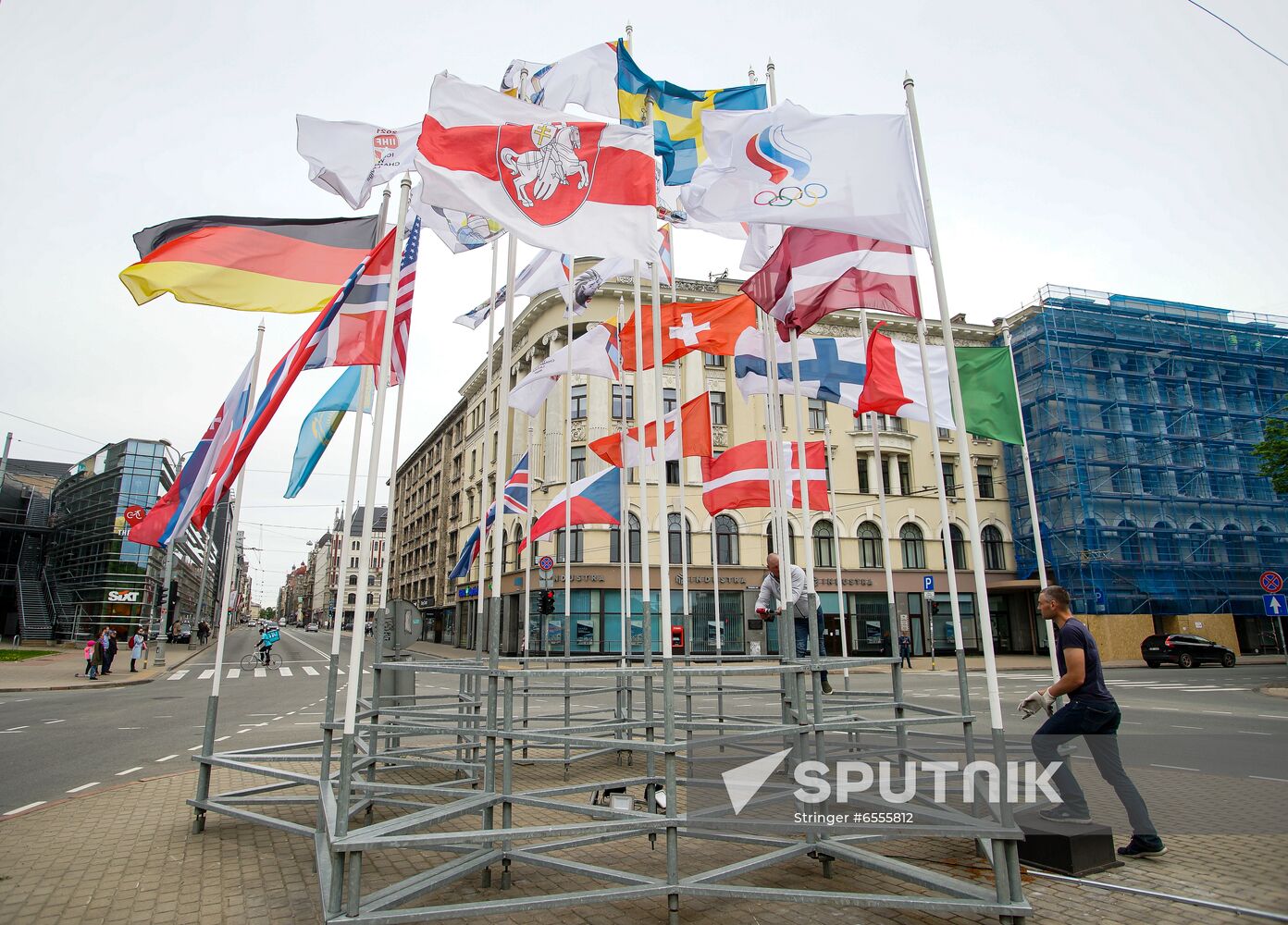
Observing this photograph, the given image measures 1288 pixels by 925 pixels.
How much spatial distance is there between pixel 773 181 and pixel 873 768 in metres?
4.70

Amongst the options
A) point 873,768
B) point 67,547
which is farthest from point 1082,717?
point 67,547

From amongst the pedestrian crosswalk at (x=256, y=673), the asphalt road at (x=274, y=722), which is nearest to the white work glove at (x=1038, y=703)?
the asphalt road at (x=274, y=722)

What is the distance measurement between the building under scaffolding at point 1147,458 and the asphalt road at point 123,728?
3672 centimetres

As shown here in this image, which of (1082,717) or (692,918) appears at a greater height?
(1082,717)

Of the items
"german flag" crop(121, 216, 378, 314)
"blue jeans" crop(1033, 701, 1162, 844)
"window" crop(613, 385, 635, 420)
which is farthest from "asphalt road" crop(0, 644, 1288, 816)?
"window" crop(613, 385, 635, 420)

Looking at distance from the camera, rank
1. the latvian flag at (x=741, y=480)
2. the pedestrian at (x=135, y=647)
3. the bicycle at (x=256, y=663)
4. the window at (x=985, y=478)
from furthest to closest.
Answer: the window at (x=985, y=478) → the bicycle at (x=256, y=663) → the pedestrian at (x=135, y=647) → the latvian flag at (x=741, y=480)

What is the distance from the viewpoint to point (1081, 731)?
19.0 feet

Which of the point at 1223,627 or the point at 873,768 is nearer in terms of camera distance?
the point at 873,768

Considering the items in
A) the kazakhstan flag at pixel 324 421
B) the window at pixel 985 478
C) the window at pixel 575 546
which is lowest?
the kazakhstan flag at pixel 324 421

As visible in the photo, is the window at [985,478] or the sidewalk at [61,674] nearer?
the sidewalk at [61,674]

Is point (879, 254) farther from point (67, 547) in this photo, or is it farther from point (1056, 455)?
point (67, 547)

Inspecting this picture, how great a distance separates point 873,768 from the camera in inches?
224

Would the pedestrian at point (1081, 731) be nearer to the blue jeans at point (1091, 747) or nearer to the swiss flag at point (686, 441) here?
the blue jeans at point (1091, 747)

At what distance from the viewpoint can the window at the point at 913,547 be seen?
39969 mm
